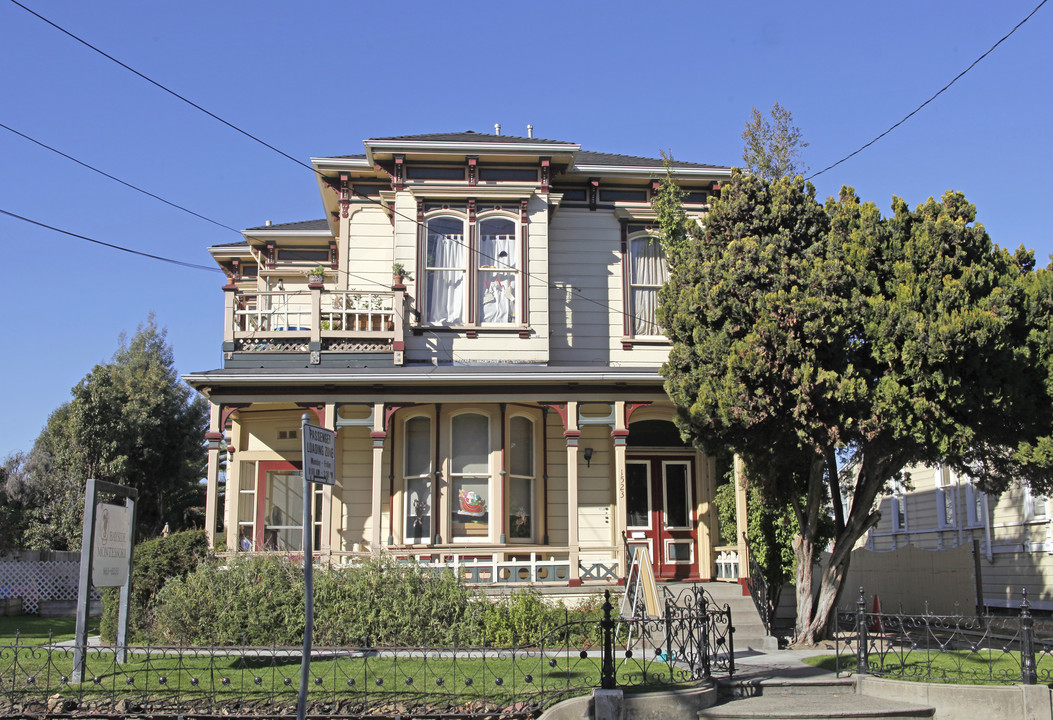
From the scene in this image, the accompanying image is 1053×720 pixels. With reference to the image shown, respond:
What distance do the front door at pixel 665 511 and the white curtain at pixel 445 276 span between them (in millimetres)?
4830

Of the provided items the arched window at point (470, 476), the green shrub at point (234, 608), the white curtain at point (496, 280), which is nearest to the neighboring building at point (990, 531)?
the arched window at point (470, 476)

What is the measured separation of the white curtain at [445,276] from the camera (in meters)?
18.9

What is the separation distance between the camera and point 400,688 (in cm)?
1041

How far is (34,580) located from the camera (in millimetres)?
23031

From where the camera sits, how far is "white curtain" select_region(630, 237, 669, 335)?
19.8 m

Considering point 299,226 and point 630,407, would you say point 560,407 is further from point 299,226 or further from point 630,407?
point 299,226

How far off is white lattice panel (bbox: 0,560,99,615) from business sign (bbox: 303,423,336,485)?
1789 cm

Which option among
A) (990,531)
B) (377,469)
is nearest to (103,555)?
(377,469)

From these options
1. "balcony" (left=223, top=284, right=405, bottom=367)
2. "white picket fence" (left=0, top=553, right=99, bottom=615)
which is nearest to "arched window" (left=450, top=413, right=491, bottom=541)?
"balcony" (left=223, top=284, right=405, bottom=367)

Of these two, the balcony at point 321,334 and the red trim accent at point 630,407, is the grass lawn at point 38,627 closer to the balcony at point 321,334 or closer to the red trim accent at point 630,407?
the balcony at point 321,334

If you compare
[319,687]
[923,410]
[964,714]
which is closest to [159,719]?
[319,687]

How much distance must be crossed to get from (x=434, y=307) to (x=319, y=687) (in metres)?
9.68

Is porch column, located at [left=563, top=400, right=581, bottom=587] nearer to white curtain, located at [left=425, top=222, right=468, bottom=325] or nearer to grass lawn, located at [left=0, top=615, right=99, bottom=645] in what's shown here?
white curtain, located at [left=425, top=222, right=468, bottom=325]

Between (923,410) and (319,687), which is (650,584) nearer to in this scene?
(923,410)
